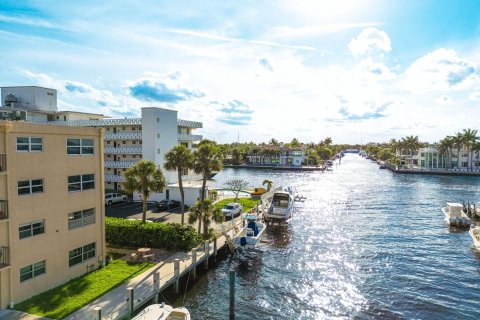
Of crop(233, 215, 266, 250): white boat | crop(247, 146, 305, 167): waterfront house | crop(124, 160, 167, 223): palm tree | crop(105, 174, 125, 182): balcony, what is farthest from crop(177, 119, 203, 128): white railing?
crop(247, 146, 305, 167): waterfront house

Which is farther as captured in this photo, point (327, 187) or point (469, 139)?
point (469, 139)

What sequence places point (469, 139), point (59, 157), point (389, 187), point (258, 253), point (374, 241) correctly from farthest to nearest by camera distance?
point (469, 139) → point (389, 187) → point (374, 241) → point (258, 253) → point (59, 157)

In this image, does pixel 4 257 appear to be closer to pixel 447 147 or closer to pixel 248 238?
pixel 248 238

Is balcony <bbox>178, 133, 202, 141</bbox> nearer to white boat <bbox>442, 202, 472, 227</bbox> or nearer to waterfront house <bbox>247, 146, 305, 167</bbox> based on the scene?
white boat <bbox>442, 202, 472, 227</bbox>

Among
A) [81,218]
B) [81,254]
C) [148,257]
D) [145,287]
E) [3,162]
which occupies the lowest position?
[145,287]

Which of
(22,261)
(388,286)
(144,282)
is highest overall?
(22,261)

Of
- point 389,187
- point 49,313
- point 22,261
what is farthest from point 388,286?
point 389,187

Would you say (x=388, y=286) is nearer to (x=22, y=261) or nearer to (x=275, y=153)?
(x=22, y=261)

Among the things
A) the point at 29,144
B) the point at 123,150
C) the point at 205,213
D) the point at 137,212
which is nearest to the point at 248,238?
the point at 205,213

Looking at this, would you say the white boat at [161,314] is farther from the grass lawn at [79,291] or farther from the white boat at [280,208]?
the white boat at [280,208]
